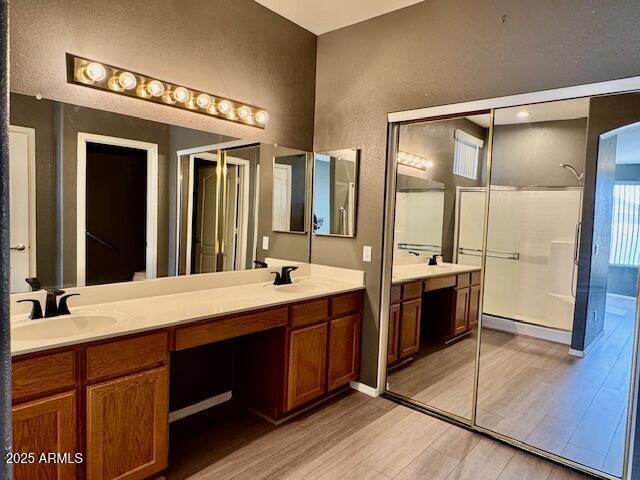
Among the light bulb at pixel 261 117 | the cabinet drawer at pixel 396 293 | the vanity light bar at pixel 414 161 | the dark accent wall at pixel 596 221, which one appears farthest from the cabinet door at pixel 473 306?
the light bulb at pixel 261 117

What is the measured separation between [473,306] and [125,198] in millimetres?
2486

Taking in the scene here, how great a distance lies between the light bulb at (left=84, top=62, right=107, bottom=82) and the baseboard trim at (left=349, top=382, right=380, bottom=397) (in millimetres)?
2715

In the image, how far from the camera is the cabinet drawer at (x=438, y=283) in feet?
10.6

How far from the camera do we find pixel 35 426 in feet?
4.96

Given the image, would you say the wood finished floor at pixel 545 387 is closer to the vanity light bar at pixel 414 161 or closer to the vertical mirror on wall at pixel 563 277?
the vertical mirror on wall at pixel 563 277

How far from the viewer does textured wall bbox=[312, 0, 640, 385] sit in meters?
2.11

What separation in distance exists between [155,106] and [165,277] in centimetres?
104

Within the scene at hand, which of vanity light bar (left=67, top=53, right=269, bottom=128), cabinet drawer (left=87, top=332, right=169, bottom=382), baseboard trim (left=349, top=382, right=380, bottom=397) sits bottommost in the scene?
baseboard trim (left=349, top=382, right=380, bottom=397)

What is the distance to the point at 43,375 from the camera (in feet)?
4.98

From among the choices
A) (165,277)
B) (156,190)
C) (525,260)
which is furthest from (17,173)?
(525,260)

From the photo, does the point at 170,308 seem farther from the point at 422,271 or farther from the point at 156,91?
the point at 422,271

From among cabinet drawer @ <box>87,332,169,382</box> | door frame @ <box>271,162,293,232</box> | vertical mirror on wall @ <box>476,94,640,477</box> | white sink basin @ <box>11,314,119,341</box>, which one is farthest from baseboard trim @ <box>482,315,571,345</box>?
white sink basin @ <box>11,314,119,341</box>

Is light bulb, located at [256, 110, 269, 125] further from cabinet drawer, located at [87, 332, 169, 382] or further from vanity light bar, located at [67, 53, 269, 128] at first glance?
cabinet drawer, located at [87, 332, 169, 382]

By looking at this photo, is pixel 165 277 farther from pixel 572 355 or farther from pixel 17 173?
pixel 572 355
